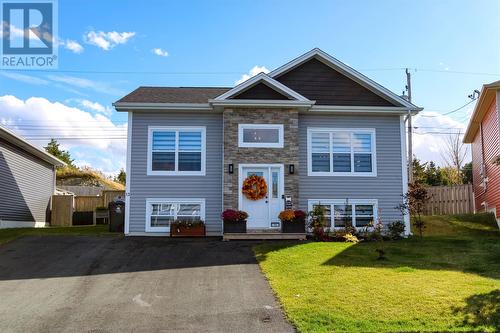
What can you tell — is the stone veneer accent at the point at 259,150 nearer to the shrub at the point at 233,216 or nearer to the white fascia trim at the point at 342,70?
the shrub at the point at 233,216

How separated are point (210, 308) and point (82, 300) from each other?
221cm

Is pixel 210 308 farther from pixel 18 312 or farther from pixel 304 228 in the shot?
pixel 304 228

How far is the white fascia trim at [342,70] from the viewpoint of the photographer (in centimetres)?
1656

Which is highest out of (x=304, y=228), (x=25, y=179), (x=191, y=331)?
(x=25, y=179)

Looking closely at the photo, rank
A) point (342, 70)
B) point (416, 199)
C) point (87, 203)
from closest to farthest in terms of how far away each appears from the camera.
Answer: point (416, 199), point (342, 70), point (87, 203)

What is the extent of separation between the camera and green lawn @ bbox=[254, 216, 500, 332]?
22.5ft

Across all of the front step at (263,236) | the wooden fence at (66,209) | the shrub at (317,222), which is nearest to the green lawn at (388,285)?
the front step at (263,236)

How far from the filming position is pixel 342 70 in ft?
55.7

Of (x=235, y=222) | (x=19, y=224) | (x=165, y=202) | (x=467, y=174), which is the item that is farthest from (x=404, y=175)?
(x=467, y=174)

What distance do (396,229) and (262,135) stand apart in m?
5.16

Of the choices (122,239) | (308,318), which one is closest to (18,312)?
(308,318)

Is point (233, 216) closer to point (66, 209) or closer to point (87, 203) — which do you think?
point (66, 209)

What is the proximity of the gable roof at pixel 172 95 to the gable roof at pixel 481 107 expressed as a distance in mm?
9003

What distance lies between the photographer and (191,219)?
15914mm
